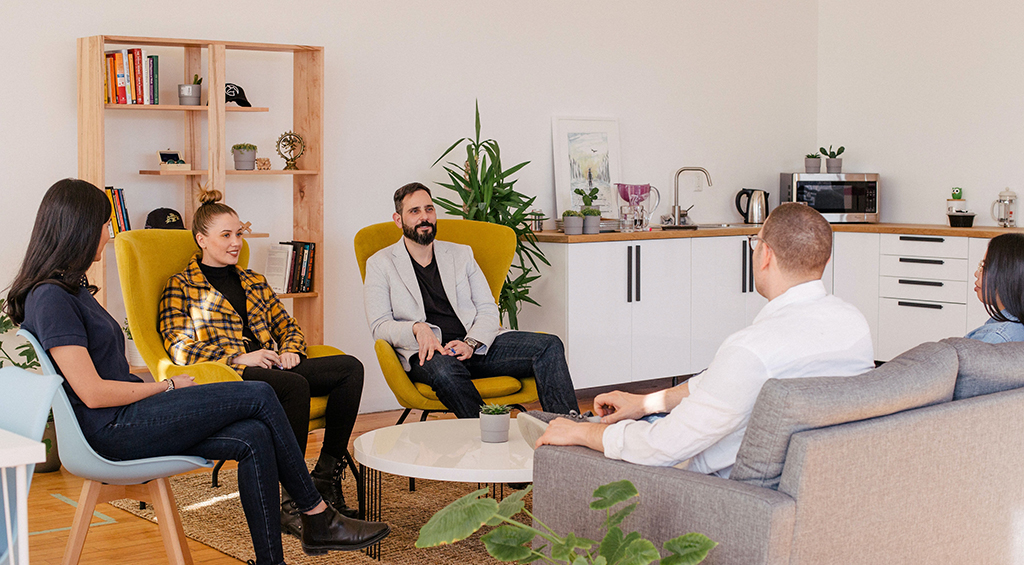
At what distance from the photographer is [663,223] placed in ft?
19.7

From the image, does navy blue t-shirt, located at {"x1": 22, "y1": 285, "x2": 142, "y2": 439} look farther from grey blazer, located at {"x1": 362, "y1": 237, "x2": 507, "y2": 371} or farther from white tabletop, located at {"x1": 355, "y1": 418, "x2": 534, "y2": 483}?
grey blazer, located at {"x1": 362, "y1": 237, "x2": 507, "y2": 371}

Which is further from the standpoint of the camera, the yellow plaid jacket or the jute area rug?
the yellow plaid jacket

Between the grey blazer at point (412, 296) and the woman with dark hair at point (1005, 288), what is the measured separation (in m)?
1.92

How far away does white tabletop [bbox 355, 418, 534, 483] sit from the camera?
2.67 meters

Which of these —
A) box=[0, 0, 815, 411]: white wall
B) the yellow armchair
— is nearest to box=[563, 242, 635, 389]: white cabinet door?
box=[0, 0, 815, 411]: white wall

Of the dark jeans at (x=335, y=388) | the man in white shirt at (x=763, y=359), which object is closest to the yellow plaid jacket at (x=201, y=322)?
the dark jeans at (x=335, y=388)

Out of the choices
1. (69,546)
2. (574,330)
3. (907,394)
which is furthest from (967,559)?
(574,330)

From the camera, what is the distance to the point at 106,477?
8.63ft

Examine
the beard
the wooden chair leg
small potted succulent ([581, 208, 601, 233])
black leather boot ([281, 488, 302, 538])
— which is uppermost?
small potted succulent ([581, 208, 601, 233])

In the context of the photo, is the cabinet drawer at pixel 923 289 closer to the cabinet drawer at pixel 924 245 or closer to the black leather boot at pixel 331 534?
the cabinet drawer at pixel 924 245

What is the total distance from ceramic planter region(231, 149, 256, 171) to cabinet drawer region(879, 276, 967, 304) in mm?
3813

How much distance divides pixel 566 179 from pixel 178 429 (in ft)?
11.5

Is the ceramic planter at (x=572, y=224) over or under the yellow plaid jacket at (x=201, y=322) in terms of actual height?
over

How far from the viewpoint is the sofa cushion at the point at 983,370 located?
7.09 ft
